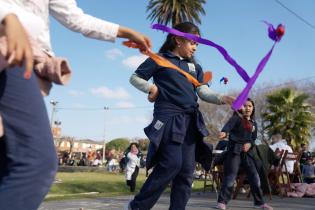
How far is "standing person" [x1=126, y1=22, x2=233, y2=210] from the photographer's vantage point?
361 cm

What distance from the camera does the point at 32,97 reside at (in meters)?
1.65

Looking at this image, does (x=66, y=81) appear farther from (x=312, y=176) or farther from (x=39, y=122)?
(x=312, y=176)

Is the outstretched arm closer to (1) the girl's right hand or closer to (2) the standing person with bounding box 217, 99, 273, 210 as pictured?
(1) the girl's right hand

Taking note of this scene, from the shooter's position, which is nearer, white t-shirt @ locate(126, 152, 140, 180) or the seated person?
the seated person

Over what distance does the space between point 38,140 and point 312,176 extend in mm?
12491

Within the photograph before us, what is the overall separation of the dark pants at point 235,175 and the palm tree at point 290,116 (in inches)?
712

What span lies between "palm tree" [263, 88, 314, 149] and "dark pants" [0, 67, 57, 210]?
2327cm

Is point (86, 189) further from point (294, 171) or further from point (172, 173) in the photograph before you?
point (172, 173)

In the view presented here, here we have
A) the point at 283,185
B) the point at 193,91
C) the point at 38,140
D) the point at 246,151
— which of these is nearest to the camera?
the point at 38,140

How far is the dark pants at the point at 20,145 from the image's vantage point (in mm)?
1586

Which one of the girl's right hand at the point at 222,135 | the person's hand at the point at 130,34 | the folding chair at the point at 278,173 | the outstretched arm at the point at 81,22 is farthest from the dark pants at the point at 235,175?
the outstretched arm at the point at 81,22

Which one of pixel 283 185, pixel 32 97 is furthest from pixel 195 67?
pixel 283 185

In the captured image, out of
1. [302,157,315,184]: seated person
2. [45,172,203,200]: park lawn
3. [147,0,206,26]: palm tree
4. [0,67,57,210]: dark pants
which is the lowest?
[45,172,203,200]: park lawn

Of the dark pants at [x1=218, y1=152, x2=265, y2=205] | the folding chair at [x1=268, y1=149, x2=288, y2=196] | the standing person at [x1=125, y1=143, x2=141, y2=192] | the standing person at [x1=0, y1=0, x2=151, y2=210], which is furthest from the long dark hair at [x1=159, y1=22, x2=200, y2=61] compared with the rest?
the standing person at [x1=125, y1=143, x2=141, y2=192]
